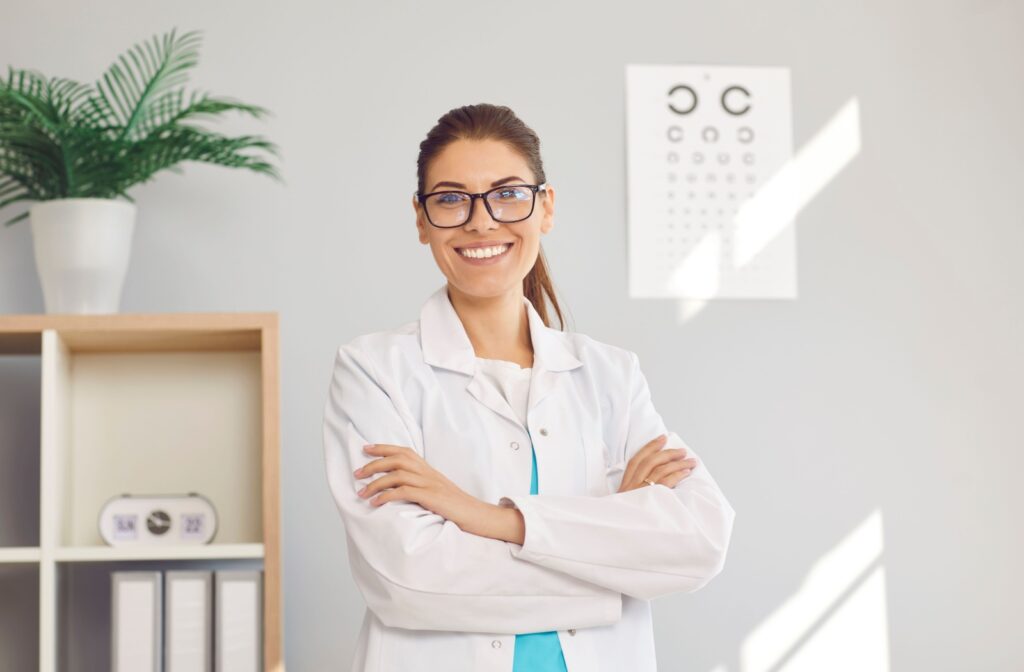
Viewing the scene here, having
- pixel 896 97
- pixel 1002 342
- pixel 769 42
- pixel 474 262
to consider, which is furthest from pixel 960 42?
pixel 474 262

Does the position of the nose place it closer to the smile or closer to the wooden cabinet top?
the smile

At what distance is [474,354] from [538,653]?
0.43m

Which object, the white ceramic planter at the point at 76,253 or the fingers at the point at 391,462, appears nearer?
the fingers at the point at 391,462

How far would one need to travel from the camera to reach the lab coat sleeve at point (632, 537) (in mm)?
1455

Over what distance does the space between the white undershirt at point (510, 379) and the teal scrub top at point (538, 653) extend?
1.01 feet

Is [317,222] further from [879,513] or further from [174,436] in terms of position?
[879,513]

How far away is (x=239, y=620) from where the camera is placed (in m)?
2.09

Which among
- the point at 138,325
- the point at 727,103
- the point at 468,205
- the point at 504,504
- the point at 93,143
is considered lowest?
the point at 504,504

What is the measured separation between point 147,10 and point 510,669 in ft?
5.86

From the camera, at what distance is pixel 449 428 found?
1.57 metres

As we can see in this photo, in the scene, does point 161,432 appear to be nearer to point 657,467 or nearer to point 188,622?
point 188,622

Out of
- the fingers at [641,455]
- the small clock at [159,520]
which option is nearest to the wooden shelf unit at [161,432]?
the small clock at [159,520]

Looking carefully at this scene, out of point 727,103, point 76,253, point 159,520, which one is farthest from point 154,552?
point 727,103

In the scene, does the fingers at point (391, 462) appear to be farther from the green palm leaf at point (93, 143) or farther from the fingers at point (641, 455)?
the green palm leaf at point (93, 143)
